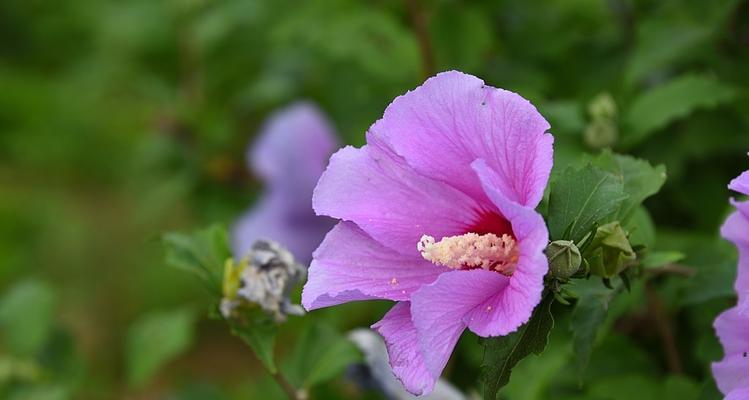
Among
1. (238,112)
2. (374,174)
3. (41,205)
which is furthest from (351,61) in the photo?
(41,205)

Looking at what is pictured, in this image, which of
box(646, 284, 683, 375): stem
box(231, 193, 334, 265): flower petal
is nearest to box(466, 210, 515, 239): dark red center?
box(646, 284, 683, 375): stem

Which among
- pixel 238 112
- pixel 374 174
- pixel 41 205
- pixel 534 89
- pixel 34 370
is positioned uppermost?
pixel 374 174

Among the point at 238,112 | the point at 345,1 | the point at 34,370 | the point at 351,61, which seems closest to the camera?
the point at 34,370

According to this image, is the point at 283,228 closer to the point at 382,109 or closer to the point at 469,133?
the point at 382,109

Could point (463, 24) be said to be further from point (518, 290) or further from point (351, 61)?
point (518, 290)

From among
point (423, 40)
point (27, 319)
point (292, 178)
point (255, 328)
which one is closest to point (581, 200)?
point (255, 328)

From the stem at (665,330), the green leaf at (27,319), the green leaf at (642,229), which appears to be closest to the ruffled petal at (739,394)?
the green leaf at (642,229)

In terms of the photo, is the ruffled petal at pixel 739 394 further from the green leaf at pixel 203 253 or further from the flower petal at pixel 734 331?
the green leaf at pixel 203 253
